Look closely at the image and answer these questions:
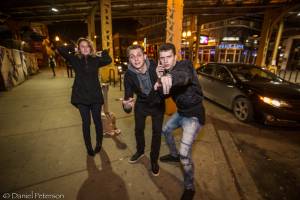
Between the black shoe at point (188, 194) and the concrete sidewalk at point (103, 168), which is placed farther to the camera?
the concrete sidewalk at point (103, 168)

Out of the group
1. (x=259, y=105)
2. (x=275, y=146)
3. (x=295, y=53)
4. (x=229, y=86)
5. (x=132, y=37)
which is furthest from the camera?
(x=132, y=37)

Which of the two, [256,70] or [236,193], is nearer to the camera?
[236,193]

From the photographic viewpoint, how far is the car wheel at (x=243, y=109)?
4468mm

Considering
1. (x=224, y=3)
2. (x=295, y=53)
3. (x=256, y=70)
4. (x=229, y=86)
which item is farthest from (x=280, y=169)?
(x=295, y=53)

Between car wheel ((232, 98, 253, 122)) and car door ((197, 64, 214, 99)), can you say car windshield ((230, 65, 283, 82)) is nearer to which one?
car wheel ((232, 98, 253, 122))

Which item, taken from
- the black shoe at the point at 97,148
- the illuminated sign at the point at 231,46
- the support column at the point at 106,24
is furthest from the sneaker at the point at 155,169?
the illuminated sign at the point at 231,46

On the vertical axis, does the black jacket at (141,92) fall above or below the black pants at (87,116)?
above

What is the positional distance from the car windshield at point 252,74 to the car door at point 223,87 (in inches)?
9.8

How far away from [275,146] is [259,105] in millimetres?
1101

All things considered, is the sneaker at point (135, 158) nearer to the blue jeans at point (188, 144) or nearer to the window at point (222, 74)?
the blue jeans at point (188, 144)

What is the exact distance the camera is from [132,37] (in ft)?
87.4

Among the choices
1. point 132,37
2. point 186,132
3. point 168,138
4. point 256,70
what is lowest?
point 168,138

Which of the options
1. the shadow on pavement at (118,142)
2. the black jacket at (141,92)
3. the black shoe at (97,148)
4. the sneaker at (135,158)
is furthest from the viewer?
the shadow on pavement at (118,142)

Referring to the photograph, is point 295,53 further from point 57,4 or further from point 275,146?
point 57,4
